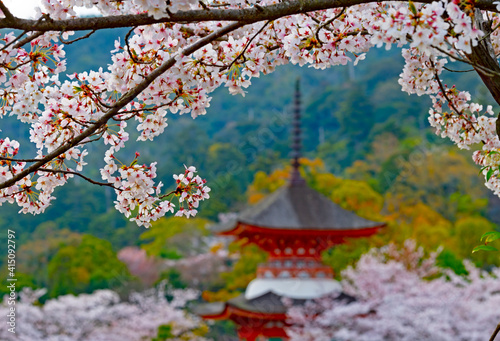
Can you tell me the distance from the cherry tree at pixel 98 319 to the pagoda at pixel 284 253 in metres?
5.66

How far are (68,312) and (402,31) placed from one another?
1489cm

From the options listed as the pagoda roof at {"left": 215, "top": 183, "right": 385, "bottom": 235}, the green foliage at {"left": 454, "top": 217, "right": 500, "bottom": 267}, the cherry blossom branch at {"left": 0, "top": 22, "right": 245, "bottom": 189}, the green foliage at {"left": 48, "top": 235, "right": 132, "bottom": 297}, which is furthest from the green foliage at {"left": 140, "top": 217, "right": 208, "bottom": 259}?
the cherry blossom branch at {"left": 0, "top": 22, "right": 245, "bottom": 189}

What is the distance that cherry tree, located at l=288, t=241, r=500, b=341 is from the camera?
10.1 meters

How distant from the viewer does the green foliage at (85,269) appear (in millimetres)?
20281

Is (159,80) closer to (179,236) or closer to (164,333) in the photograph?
(164,333)

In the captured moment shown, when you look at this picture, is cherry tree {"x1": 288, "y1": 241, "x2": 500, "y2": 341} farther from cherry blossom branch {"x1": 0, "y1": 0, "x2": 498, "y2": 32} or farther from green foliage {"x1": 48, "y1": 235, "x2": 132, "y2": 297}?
green foliage {"x1": 48, "y1": 235, "x2": 132, "y2": 297}

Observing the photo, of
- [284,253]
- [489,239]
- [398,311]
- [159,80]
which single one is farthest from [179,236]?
[489,239]

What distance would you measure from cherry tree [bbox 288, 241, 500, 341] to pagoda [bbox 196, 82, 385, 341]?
29 centimetres

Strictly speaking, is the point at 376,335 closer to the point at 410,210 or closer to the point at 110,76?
the point at 110,76

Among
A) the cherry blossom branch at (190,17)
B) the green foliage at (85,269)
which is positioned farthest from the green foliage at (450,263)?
the cherry blossom branch at (190,17)

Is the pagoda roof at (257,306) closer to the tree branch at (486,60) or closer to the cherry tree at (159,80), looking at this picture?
the cherry tree at (159,80)

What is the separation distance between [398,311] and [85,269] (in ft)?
43.4

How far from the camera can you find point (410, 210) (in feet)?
69.5

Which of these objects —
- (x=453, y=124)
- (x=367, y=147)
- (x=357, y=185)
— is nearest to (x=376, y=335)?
(x=357, y=185)
